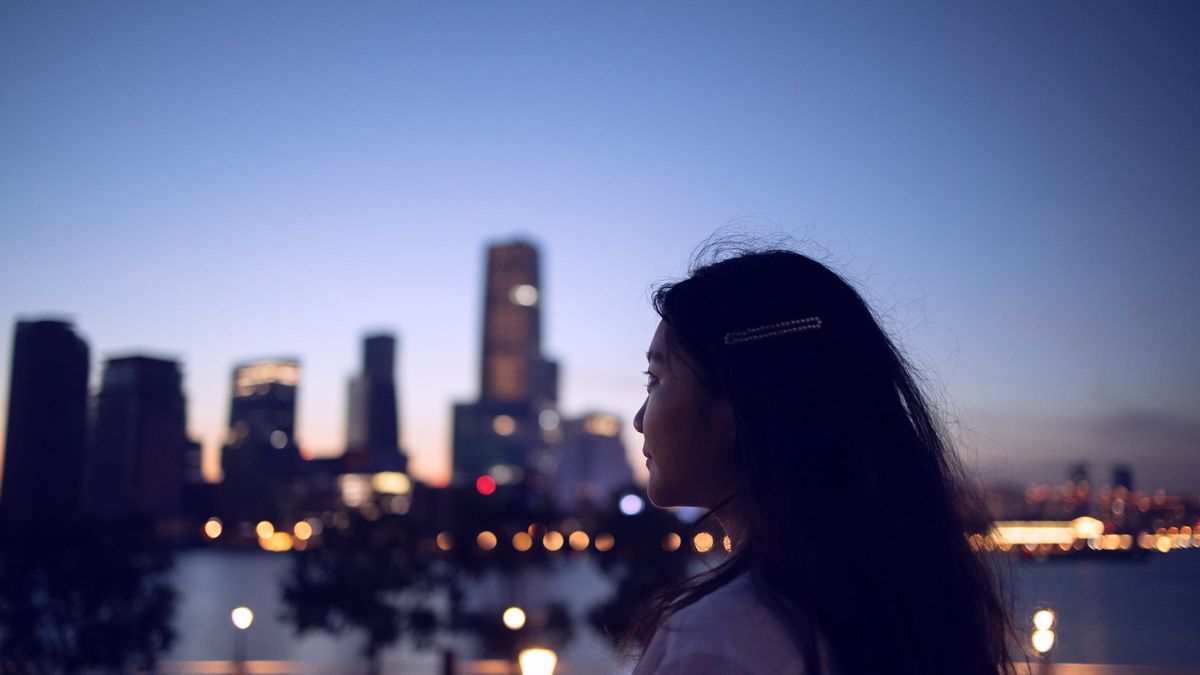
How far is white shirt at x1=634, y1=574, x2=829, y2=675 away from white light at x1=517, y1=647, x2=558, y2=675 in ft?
18.8

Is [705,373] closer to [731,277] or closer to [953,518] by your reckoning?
[731,277]

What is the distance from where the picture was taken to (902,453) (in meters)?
1.13

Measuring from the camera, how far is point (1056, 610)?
19031 millimetres

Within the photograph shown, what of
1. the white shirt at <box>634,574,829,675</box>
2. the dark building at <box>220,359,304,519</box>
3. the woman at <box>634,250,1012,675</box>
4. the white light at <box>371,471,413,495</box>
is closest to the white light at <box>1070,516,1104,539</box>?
the woman at <box>634,250,1012,675</box>

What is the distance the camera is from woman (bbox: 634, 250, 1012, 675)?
991 mm

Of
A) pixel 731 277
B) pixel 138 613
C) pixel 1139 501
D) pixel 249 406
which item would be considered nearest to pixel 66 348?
pixel 138 613

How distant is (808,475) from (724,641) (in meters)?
0.25

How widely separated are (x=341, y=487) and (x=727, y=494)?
115 m

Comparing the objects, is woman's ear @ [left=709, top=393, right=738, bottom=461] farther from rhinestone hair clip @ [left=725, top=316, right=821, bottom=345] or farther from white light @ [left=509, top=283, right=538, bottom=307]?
white light @ [left=509, top=283, right=538, bottom=307]

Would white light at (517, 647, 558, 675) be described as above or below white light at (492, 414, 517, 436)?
above

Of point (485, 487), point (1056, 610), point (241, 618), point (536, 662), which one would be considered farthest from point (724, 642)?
point (485, 487)

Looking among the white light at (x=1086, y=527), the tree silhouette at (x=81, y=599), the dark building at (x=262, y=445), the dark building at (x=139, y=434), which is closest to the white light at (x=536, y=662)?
the white light at (x=1086, y=527)

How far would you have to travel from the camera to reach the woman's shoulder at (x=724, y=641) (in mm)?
869

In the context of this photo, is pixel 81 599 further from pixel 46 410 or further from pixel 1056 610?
pixel 46 410
